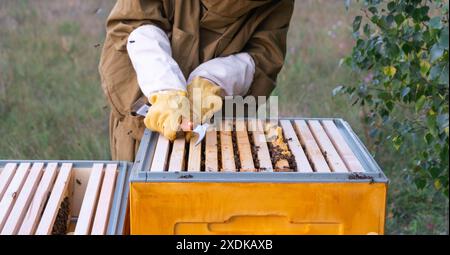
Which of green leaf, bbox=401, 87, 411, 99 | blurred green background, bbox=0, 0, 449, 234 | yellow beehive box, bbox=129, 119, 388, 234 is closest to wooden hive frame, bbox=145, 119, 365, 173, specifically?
yellow beehive box, bbox=129, 119, 388, 234

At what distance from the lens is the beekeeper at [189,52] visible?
7.35 ft

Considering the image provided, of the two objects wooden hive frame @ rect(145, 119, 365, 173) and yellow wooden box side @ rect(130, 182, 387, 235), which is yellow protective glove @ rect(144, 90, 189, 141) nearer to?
wooden hive frame @ rect(145, 119, 365, 173)

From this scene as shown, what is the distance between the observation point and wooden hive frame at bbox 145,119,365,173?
185 centimetres

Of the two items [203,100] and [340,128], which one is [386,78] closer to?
[340,128]

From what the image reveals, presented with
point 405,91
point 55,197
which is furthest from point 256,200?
point 405,91

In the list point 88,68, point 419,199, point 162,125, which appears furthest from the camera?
point 88,68

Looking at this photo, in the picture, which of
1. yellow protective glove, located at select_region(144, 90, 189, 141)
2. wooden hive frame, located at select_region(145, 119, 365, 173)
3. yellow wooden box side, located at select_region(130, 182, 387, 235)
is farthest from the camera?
yellow protective glove, located at select_region(144, 90, 189, 141)

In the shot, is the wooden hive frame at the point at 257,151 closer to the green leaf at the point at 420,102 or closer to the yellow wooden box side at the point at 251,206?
the yellow wooden box side at the point at 251,206

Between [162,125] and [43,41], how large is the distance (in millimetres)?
3808

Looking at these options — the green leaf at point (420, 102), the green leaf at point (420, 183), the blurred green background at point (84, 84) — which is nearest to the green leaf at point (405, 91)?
the green leaf at point (420, 102)

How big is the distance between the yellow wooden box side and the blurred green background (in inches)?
63.4

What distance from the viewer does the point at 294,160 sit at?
1932 mm
